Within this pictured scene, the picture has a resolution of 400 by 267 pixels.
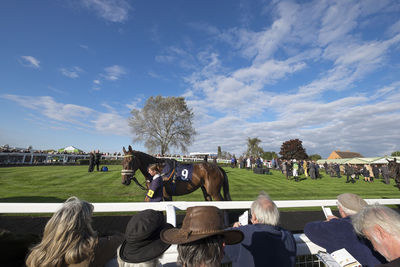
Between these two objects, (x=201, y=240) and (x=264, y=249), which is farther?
(x=264, y=249)

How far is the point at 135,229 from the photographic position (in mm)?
1241

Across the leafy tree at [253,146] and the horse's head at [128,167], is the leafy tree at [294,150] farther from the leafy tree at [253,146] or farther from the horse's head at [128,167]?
the horse's head at [128,167]

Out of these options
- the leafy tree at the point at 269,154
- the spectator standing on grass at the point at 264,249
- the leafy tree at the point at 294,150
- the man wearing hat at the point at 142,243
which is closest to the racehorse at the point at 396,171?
the spectator standing on grass at the point at 264,249

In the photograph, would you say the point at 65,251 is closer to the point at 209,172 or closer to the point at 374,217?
the point at 374,217

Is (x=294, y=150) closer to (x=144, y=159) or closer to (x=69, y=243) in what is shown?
(x=144, y=159)

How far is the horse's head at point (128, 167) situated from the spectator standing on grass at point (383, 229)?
4327 millimetres

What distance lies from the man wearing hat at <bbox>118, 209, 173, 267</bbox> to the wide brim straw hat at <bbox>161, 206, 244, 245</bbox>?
0.13 meters

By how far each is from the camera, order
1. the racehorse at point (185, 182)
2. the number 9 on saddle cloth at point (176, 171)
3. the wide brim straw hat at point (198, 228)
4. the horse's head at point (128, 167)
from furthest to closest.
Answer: the number 9 on saddle cloth at point (176, 171), the racehorse at point (185, 182), the horse's head at point (128, 167), the wide brim straw hat at point (198, 228)

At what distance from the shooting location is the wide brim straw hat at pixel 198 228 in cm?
105

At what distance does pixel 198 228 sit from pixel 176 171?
3.96 meters

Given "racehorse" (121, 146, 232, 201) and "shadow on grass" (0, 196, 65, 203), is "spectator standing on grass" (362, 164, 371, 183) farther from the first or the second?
"shadow on grass" (0, 196, 65, 203)

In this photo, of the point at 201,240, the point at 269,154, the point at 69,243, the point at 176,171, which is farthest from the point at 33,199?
the point at 269,154

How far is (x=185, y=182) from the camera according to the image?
16.6 feet

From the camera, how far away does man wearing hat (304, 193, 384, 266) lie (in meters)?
1.66
